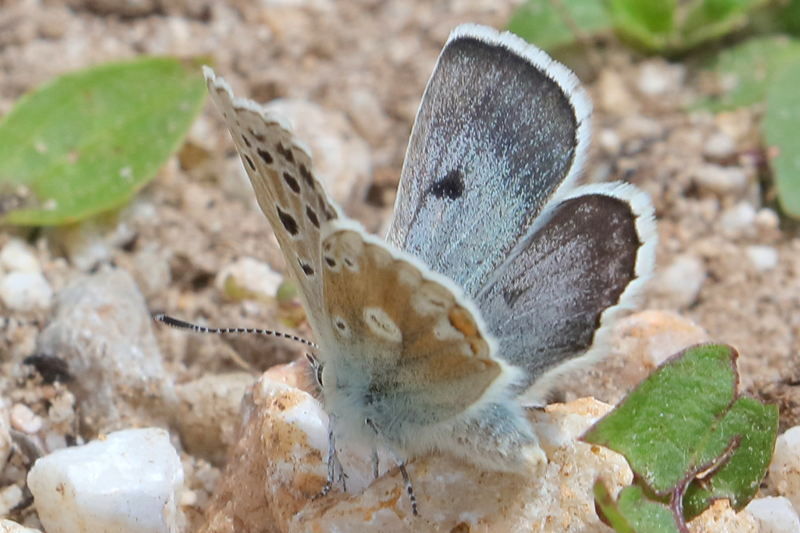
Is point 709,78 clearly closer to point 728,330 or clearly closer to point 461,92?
point 728,330

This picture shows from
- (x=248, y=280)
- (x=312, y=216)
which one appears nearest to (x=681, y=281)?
→ (x=248, y=280)

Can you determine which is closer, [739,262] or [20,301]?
[20,301]

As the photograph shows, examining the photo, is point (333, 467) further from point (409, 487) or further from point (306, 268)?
point (306, 268)

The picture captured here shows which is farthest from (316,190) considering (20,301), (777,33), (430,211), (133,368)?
(777,33)

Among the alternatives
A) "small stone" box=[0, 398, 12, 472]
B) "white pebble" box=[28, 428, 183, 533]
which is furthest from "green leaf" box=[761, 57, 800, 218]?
"small stone" box=[0, 398, 12, 472]

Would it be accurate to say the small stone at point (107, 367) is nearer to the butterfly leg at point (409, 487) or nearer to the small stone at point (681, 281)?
the butterfly leg at point (409, 487)

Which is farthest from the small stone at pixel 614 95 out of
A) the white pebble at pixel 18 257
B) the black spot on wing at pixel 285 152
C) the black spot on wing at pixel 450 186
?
the black spot on wing at pixel 285 152
